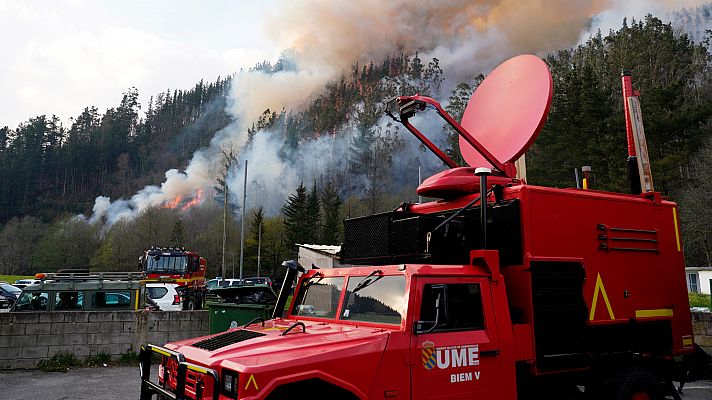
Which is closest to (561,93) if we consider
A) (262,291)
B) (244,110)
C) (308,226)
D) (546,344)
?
(308,226)

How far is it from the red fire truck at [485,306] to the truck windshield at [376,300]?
0.01 m

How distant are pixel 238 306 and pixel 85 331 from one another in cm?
356

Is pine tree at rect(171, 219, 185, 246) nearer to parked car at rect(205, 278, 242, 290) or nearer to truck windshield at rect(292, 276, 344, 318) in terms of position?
parked car at rect(205, 278, 242, 290)

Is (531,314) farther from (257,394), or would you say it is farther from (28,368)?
(28,368)

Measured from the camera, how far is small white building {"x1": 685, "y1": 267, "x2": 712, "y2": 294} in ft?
75.1

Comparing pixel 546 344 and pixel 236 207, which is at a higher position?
→ pixel 236 207

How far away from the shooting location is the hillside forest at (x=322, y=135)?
33156 mm

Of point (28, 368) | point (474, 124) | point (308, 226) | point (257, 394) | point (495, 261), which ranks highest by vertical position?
point (308, 226)

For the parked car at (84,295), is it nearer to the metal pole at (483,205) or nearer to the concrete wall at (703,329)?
the metal pole at (483,205)

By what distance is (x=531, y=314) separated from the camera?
16.6ft

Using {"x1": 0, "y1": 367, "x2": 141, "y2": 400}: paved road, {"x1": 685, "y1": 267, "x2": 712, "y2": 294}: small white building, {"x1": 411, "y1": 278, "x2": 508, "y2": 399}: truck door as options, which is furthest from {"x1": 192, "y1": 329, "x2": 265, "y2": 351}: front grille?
{"x1": 685, "y1": 267, "x2": 712, "y2": 294}: small white building

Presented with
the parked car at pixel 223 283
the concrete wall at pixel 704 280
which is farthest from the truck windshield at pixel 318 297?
the parked car at pixel 223 283

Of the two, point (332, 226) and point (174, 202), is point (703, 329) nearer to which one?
point (332, 226)

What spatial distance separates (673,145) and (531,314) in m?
34.3
